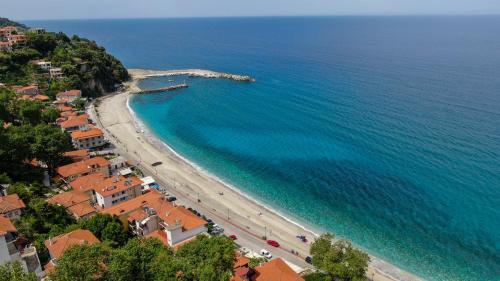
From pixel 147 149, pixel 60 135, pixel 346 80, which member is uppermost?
pixel 346 80

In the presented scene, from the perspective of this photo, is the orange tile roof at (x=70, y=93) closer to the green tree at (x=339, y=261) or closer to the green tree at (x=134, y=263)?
the green tree at (x=134, y=263)

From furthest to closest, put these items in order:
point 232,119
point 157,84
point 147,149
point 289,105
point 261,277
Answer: point 157,84 → point 289,105 → point 232,119 → point 147,149 → point 261,277

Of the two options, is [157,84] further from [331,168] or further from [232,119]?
[331,168]

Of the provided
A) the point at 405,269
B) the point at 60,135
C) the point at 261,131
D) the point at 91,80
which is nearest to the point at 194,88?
the point at 91,80

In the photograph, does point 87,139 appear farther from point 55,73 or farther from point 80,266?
point 80,266

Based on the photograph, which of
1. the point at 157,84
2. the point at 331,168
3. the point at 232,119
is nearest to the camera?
the point at 331,168

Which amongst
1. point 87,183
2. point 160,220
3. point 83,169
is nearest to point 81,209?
point 87,183

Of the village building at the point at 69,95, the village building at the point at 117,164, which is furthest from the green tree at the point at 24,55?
the village building at the point at 117,164
